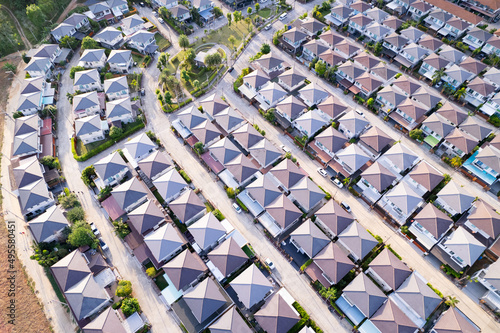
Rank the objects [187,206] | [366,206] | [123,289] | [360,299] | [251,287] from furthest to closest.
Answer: [366,206] → [187,206] → [123,289] → [251,287] → [360,299]

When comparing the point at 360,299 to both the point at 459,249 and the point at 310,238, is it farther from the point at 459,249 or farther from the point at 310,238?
the point at 459,249

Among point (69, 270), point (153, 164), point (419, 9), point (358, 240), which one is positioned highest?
point (153, 164)

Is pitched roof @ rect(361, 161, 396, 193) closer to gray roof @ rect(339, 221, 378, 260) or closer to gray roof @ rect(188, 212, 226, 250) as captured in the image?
gray roof @ rect(339, 221, 378, 260)

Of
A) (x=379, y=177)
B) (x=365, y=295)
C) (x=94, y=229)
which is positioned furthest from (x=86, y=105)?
(x=365, y=295)

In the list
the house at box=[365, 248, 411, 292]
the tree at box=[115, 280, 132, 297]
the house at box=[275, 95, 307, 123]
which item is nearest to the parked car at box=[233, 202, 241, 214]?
the tree at box=[115, 280, 132, 297]

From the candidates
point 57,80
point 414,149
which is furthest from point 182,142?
point 414,149

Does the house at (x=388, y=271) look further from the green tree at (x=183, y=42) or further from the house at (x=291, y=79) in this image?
the green tree at (x=183, y=42)

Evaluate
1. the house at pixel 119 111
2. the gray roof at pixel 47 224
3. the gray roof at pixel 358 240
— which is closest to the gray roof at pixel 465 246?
the gray roof at pixel 358 240

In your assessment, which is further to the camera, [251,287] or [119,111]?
[119,111]
